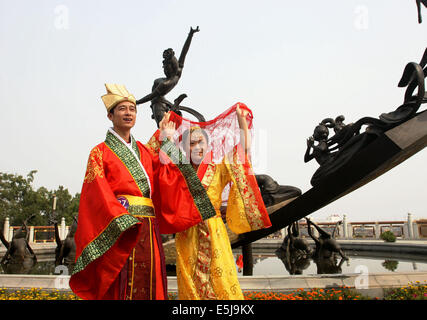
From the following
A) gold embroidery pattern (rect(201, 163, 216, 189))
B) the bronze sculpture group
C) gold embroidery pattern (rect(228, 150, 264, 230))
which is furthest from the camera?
the bronze sculpture group

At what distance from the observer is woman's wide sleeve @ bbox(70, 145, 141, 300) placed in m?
2.22

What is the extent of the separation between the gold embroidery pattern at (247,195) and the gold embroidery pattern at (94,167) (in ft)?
3.78

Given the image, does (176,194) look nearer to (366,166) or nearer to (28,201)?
(366,166)

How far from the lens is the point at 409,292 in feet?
13.0

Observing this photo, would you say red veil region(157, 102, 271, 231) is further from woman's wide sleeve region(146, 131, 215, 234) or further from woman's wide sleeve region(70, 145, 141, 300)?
woman's wide sleeve region(70, 145, 141, 300)

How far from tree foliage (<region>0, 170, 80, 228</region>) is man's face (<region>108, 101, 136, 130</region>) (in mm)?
28976

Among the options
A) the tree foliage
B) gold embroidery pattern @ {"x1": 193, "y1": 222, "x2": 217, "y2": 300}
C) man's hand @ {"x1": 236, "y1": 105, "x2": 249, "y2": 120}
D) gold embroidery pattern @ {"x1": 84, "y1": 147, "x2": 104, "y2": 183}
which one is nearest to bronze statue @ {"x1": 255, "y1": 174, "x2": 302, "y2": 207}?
man's hand @ {"x1": 236, "y1": 105, "x2": 249, "y2": 120}

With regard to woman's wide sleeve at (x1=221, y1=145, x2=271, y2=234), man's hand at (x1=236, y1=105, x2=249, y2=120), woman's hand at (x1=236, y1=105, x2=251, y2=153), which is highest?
man's hand at (x1=236, y1=105, x2=249, y2=120)

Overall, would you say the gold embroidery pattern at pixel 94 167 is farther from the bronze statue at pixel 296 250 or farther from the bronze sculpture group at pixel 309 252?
the bronze statue at pixel 296 250

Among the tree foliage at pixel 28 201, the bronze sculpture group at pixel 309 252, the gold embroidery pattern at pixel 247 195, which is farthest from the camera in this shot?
the tree foliage at pixel 28 201

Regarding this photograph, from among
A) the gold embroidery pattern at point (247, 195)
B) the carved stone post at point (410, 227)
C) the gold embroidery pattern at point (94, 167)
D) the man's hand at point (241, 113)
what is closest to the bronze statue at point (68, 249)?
the gold embroidery pattern at point (94, 167)

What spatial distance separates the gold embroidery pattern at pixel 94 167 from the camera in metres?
2.45

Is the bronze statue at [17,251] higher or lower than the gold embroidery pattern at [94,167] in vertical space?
lower
